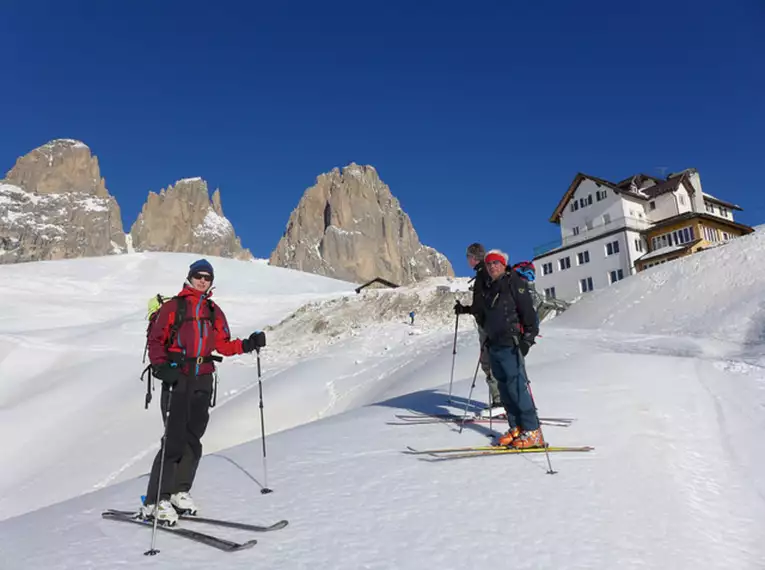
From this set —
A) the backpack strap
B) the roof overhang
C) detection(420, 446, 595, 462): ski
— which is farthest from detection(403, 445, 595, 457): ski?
the roof overhang

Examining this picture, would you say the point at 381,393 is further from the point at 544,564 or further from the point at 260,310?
the point at 260,310

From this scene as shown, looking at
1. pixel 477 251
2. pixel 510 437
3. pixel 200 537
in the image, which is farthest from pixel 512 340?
pixel 200 537

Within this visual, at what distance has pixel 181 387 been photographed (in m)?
4.68

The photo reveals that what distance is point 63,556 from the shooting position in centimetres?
386

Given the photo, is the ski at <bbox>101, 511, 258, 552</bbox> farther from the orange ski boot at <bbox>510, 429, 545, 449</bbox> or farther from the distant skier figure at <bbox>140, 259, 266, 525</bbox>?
the orange ski boot at <bbox>510, 429, 545, 449</bbox>

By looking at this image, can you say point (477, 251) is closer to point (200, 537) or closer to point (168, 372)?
point (168, 372)

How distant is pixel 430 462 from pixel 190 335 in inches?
117

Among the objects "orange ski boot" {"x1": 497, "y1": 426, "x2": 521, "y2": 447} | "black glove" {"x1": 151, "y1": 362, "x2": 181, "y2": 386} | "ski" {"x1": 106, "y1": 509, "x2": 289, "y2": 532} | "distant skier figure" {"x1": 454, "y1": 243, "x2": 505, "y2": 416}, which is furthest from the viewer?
"distant skier figure" {"x1": 454, "y1": 243, "x2": 505, "y2": 416}

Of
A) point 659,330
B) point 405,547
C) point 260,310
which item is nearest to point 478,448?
point 405,547

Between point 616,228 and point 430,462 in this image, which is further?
point 616,228

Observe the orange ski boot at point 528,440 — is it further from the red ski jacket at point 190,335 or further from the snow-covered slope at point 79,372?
the snow-covered slope at point 79,372

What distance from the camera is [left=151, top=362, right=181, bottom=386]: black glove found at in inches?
180

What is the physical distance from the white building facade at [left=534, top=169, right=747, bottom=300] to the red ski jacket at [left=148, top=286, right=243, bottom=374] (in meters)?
42.6

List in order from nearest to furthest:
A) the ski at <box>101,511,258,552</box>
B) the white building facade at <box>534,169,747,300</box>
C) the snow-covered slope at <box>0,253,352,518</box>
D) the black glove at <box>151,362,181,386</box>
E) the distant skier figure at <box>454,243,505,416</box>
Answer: the ski at <box>101,511,258,552</box> → the black glove at <box>151,362,181,386</box> → the distant skier figure at <box>454,243,505,416</box> → the snow-covered slope at <box>0,253,352,518</box> → the white building facade at <box>534,169,747,300</box>
